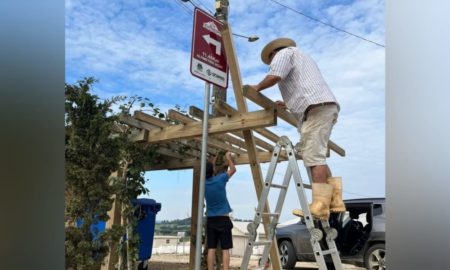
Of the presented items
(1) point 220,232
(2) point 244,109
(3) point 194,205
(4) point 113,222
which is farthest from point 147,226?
(2) point 244,109

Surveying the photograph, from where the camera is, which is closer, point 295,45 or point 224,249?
point 295,45

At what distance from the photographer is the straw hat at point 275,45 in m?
3.78

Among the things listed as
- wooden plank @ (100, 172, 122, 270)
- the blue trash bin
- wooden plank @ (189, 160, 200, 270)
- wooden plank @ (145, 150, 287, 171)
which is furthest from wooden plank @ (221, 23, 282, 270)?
the blue trash bin

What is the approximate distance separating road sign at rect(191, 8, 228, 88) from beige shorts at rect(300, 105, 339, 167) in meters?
0.75

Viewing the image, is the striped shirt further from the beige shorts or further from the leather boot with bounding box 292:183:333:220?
the leather boot with bounding box 292:183:333:220

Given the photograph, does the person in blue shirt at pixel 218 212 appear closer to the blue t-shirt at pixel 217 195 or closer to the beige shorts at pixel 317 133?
the blue t-shirt at pixel 217 195

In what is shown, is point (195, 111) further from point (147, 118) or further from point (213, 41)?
point (213, 41)

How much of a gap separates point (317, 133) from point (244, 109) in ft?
2.92

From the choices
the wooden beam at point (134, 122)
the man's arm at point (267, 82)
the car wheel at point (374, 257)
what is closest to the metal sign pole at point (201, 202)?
the man's arm at point (267, 82)
